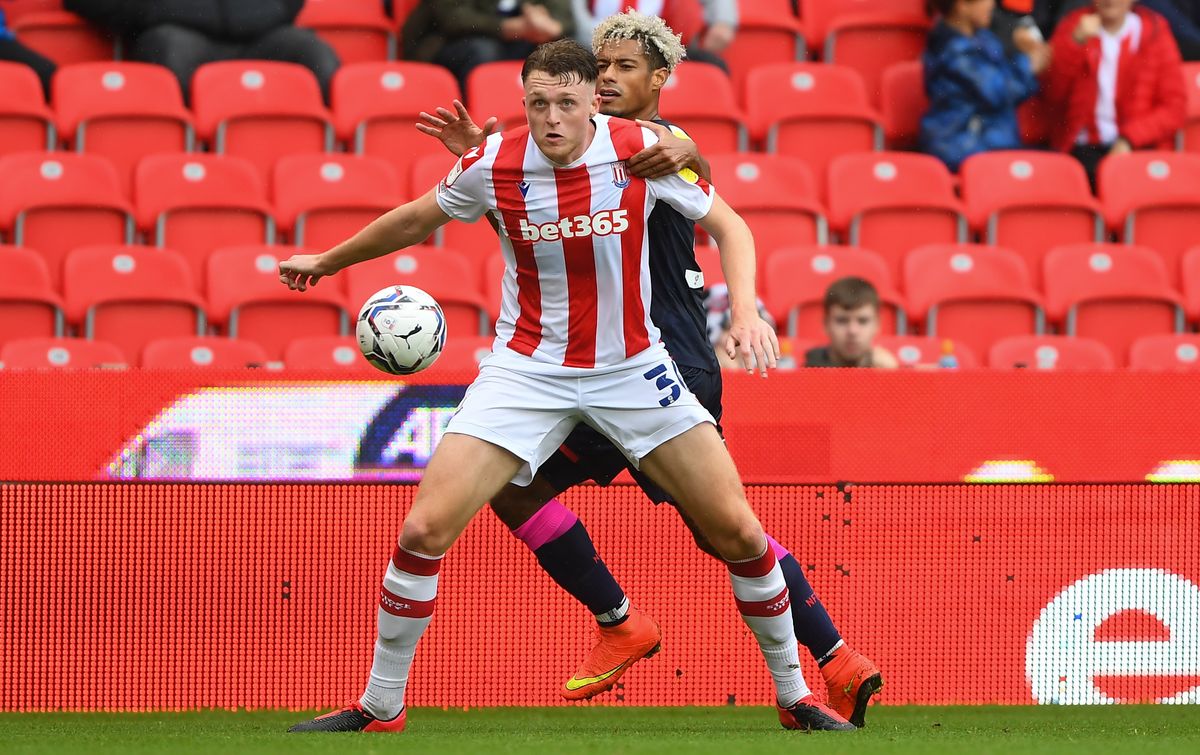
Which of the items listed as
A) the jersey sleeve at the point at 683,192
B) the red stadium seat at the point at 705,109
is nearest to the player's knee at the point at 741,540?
the jersey sleeve at the point at 683,192

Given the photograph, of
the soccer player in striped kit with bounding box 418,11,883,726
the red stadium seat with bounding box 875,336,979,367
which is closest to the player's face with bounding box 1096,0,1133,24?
the red stadium seat with bounding box 875,336,979,367

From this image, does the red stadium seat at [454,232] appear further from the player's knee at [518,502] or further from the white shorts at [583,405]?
the white shorts at [583,405]

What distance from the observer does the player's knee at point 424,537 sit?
15.1 feet

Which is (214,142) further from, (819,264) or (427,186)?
(819,264)

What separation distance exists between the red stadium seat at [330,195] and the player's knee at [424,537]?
4711 mm

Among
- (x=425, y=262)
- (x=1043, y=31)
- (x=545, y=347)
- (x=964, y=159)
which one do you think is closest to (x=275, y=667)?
(x=545, y=347)

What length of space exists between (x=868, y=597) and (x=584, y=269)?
2016 mm

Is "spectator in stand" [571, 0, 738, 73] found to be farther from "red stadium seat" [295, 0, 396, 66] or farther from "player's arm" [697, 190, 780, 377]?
"player's arm" [697, 190, 780, 377]

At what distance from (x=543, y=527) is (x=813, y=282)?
4.25 meters

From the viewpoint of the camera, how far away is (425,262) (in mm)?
8867

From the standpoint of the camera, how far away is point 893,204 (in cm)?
983

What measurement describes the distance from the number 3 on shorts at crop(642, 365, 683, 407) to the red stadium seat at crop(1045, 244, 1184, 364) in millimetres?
5155

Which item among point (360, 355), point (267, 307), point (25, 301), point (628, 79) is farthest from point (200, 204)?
point (628, 79)

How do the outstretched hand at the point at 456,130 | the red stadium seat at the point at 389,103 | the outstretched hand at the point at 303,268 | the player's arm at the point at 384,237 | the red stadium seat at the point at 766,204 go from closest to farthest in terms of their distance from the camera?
1. the player's arm at the point at 384,237
2. the outstretched hand at the point at 303,268
3. the outstretched hand at the point at 456,130
4. the red stadium seat at the point at 766,204
5. the red stadium seat at the point at 389,103
